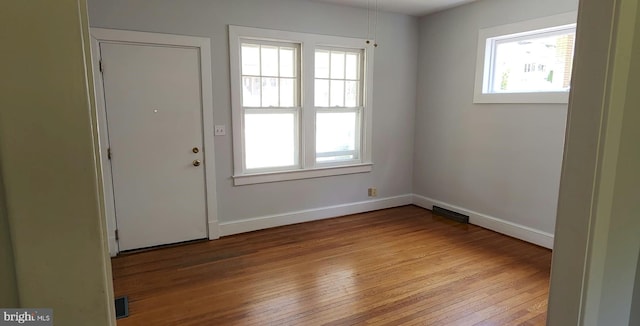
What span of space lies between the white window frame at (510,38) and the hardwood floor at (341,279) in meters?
1.47

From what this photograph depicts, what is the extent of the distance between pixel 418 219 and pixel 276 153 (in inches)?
76.5

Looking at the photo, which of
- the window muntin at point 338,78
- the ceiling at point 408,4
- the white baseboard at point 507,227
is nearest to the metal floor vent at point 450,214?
the white baseboard at point 507,227

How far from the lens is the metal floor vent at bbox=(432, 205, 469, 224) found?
4344 millimetres

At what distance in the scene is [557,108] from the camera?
3330 mm

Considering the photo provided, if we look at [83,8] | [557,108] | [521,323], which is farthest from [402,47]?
[83,8]

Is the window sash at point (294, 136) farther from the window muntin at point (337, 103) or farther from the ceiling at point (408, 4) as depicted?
the ceiling at point (408, 4)

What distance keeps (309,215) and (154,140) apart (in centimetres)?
192

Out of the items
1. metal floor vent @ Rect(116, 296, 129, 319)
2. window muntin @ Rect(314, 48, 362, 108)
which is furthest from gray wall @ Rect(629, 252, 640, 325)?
window muntin @ Rect(314, 48, 362, 108)

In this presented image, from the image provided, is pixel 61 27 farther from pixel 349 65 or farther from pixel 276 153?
pixel 349 65

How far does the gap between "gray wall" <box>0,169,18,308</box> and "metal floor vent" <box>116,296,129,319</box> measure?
1977mm

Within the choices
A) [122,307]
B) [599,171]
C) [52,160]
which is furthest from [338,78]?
[52,160]

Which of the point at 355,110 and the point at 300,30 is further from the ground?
the point at 300,30

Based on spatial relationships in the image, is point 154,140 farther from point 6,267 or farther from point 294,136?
point 6,267

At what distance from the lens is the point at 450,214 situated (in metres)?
4.50
